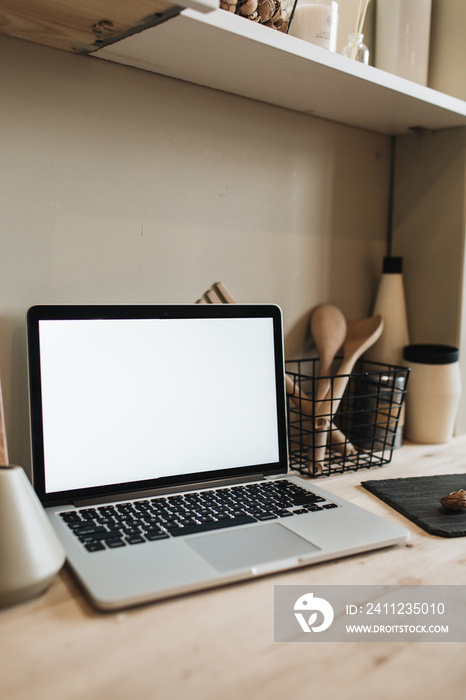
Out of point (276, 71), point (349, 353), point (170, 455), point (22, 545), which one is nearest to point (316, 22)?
point (276, 71)

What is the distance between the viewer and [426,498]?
871 mm

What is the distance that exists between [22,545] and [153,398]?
0.31 metres

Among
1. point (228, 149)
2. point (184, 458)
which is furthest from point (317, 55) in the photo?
point (184, 458)

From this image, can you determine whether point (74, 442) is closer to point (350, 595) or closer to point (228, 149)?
point (350, 595)

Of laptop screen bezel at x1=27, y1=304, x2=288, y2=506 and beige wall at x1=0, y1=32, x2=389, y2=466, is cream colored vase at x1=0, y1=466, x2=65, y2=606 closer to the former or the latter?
laptop screen bezel at x1=27, y1=304, x2=288, y2=506

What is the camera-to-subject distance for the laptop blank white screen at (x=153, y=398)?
0.77 m

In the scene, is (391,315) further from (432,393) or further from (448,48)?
(448,48)

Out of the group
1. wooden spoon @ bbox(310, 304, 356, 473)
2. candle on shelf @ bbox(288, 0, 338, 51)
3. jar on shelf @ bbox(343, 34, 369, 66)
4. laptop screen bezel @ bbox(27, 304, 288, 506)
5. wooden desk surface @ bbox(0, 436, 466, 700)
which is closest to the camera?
wooden desk surface @ bbox(0, 436, 466, 700)

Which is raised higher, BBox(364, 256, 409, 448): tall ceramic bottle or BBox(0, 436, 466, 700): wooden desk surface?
BBox(364, 256, 409, 448): tall ceramic bottle

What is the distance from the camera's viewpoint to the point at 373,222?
1285 mm

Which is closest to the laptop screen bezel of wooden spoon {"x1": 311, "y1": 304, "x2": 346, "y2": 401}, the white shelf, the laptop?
the laptop

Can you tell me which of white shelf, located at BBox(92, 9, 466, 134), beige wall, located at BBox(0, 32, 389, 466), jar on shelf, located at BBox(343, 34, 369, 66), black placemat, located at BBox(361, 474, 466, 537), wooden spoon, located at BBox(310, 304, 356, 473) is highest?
jar on shelf, located at BBox(343, 34, 369, 66)

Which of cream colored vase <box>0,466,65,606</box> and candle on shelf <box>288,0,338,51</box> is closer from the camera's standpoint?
cream colored vase <box>0,466,65,606</box>

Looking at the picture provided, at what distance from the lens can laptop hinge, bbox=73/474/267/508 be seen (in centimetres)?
77
